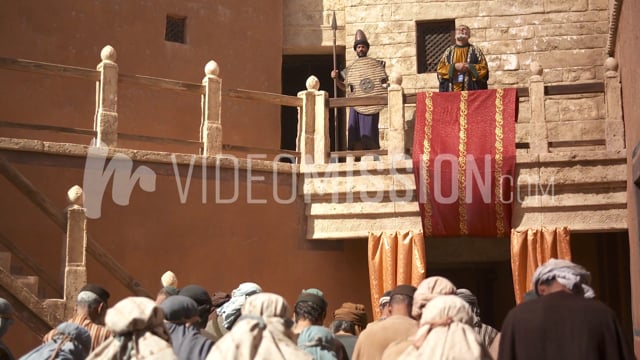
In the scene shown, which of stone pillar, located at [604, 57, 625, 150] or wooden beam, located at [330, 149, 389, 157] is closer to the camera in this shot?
stone pillar, located at [604, 57, 625, 150]

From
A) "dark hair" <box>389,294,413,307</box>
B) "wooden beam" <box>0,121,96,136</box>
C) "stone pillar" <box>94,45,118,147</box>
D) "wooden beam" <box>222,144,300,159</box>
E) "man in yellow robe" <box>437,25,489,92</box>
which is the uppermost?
"man in yellow robe" <box>437,25,489,92</box>

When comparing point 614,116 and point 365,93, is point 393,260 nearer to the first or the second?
point 365,93

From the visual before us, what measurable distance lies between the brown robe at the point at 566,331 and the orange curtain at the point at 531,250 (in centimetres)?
639

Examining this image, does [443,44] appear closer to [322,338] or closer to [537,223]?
[537,223]

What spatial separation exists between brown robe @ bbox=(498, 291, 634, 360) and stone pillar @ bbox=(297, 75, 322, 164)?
737 centimetres

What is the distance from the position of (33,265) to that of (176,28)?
17.0ft

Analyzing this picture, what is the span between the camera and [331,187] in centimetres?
1186

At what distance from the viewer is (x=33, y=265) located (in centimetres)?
998

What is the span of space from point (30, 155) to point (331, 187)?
3516 mm

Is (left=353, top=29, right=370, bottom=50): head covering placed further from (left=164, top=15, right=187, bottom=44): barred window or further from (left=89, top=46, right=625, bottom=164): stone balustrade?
(left=164, top=15, right=187, bottom=44): barred window

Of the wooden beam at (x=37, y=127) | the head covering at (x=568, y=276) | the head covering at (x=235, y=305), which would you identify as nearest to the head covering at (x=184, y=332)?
the head covering at (x=235, y=305)

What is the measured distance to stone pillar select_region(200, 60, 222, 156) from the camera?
11492mm

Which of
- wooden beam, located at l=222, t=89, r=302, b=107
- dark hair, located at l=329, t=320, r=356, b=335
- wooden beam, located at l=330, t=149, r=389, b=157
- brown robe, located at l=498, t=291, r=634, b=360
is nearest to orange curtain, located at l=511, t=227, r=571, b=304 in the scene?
wooden beam, located at l=330, t=149, r=389, b=157

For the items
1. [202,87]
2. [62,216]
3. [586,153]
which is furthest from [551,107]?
[62,216]
